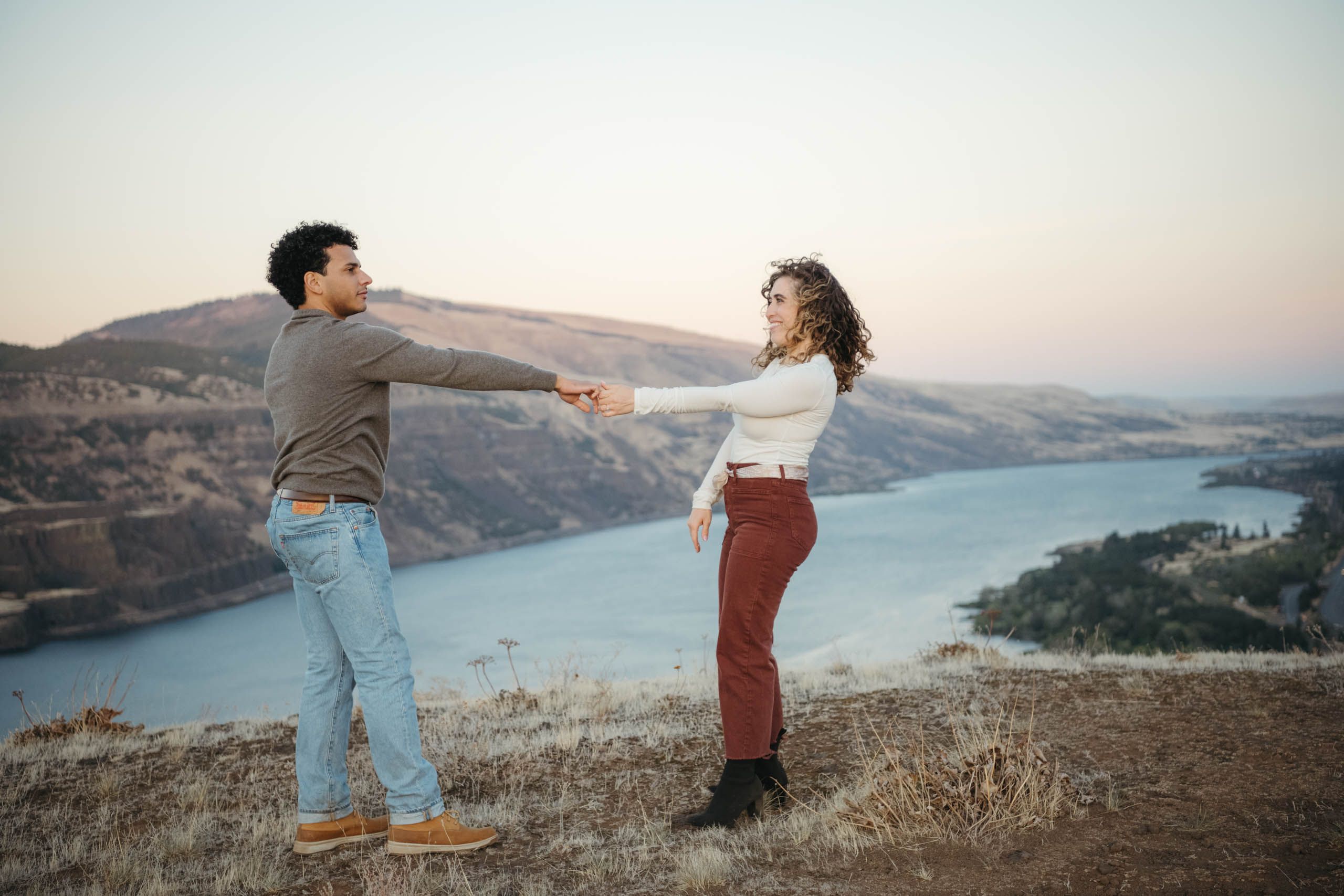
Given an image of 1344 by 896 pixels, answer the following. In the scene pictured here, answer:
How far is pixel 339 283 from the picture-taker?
3020 mm

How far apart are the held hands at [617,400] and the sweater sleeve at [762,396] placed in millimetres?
161

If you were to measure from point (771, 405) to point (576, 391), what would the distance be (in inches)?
34.0

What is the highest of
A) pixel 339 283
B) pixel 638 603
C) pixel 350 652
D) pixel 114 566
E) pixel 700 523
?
pixel 339 283

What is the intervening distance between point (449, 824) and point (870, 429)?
125120 mm

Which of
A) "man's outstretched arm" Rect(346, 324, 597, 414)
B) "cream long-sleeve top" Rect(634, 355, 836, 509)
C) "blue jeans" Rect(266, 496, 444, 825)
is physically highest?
"man's outstretched arm" Rect(346, 324, 597, 414)

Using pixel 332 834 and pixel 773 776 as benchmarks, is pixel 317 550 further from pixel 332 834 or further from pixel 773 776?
pixel 773 776

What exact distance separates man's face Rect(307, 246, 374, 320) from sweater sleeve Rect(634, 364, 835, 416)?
1086 mm

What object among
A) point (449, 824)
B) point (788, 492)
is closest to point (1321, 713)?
point (788, 492)

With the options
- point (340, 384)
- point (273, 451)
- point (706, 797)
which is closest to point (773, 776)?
point (706, 797)

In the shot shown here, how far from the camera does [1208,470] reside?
102 m

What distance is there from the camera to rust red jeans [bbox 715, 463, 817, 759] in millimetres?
3006

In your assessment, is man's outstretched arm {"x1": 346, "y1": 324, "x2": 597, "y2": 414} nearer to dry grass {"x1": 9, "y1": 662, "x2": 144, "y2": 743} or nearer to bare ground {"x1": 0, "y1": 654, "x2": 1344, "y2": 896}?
bare ground {"x1": 0, "y1": 654, "x2": 1344, "y2": 896}

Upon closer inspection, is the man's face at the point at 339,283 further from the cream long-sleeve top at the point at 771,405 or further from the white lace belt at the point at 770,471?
the white lace belt at the point at 770,471

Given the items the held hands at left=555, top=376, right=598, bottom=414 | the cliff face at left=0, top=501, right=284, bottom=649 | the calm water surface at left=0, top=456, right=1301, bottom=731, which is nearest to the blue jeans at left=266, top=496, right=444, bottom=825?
the held hands at left=555, top=376, right=598, bottom=414
